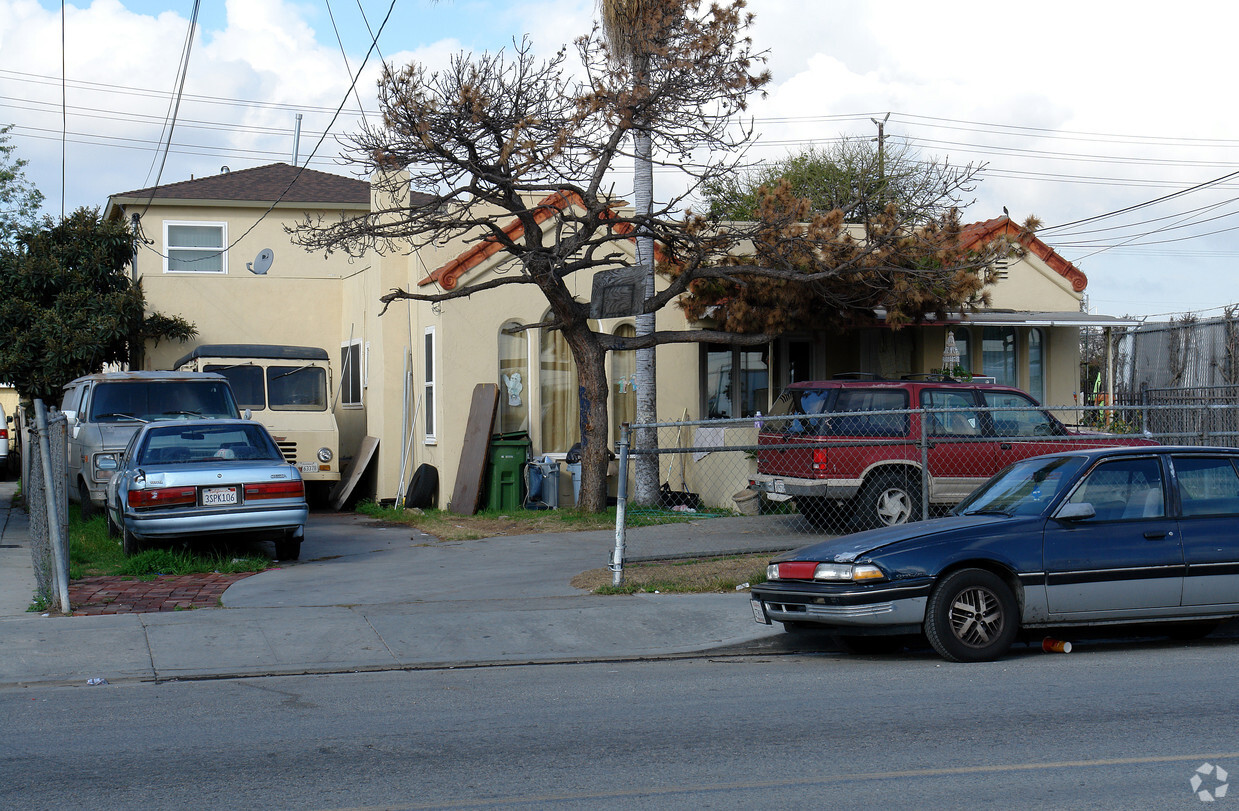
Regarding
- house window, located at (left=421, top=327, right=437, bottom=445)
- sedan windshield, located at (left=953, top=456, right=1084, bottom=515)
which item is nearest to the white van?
house window, located at (left=421, top=327, right=437, bottom=445)

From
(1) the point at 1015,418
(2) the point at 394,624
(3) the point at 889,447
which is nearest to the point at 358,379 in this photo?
(3) the point at 889,447

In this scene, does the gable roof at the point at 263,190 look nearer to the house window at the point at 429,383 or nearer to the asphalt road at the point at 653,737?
the house window at the point at 429,383

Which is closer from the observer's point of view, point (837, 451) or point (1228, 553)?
point (1228, 553)

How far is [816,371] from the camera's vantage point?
19.5 metres

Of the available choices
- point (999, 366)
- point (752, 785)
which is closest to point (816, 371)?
point (999, 366)

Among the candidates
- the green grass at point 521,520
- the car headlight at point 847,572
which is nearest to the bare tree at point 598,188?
the green grass at point 521,520

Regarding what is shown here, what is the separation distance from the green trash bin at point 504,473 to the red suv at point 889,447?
4.70 metres

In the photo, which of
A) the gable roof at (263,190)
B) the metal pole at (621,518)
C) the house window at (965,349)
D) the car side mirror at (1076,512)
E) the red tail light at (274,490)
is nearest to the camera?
the car side mirror at (1076,512)

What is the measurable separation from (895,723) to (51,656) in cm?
599

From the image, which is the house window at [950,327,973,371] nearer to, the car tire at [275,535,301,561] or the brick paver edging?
the car tire at [275,535,301,561]

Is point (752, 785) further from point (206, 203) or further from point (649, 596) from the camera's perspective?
point (206, 203)

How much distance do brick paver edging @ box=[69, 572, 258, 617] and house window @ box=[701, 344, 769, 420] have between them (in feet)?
30.2

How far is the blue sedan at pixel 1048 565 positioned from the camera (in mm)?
7750

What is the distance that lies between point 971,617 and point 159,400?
1243 cm
